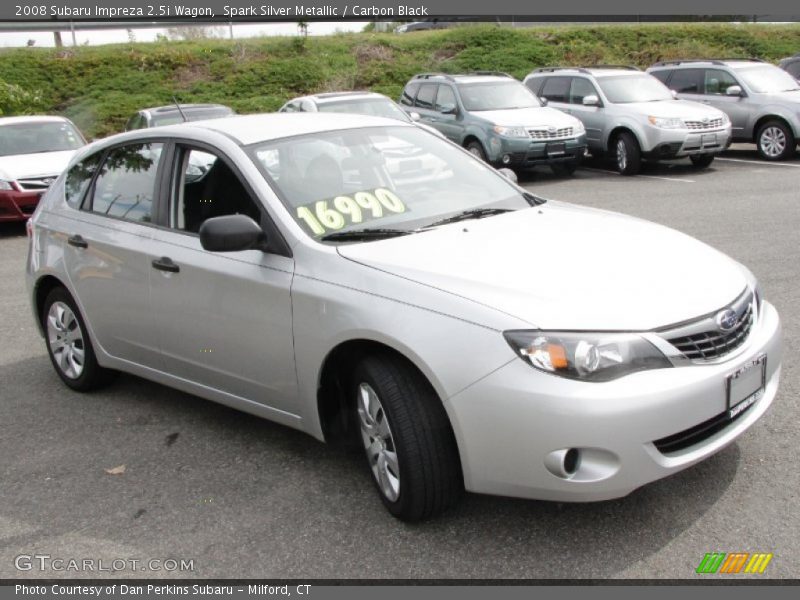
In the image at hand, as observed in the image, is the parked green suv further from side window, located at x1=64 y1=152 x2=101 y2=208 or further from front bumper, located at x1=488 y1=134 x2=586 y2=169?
side window, located at x1=64 y1=152 x2=101 y2=208

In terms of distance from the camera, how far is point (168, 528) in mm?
4016

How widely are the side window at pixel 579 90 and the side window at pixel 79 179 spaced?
12.6m

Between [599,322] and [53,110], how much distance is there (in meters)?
27.1

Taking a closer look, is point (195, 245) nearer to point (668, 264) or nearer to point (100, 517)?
point (100, 517)

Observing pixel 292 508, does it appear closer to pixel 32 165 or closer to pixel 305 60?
pixel 32 165

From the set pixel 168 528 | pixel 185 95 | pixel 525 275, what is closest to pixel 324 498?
pixel 168 528

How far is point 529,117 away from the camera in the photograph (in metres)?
15.7

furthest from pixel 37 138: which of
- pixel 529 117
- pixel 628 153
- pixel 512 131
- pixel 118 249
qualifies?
pixel 118 249

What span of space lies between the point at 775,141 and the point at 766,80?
128 cm

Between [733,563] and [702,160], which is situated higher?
[733,563]

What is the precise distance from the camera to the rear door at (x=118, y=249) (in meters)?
5.07

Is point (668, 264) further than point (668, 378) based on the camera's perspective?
Yes

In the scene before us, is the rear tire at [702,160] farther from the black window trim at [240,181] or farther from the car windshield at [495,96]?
the black window trim at [240,181]

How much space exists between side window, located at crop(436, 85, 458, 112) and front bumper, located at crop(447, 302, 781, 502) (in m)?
13.6
